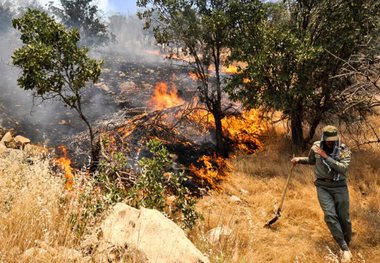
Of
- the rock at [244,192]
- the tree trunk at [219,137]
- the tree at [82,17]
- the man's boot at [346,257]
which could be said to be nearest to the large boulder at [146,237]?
the man's boot at [346,257]

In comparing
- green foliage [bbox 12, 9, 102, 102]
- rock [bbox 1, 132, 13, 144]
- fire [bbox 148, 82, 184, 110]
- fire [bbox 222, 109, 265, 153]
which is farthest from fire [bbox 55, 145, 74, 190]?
fire [bbox 222, 109, 265, 153]

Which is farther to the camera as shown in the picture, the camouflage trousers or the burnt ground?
the burnt ground

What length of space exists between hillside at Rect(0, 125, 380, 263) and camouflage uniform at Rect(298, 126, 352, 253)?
50 centimetres

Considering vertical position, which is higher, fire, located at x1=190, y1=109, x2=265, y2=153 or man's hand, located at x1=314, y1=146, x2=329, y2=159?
man's hand, located at x1=314, y1=146, x2=329, y2=159

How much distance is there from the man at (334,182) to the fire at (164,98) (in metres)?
10.7

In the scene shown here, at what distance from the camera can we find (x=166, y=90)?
1850cm

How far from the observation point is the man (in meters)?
5.71

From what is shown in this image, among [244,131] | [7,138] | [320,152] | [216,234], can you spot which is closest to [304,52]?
[244,131]

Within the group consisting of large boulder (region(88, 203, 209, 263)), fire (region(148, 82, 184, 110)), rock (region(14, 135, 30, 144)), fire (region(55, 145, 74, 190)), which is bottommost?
fire (region(55, 145, 74, 190))

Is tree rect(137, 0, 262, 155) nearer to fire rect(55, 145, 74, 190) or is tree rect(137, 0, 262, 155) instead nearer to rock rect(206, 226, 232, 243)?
fire rect(55, 145, 74, 190)

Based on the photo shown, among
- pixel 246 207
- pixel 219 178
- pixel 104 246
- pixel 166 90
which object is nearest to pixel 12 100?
pixel 166 90

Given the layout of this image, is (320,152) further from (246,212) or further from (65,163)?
(65,163)

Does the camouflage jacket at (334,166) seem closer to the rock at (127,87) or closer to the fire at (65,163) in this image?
the fire at (65,163)

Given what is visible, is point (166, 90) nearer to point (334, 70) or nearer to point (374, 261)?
point (334, 70)
